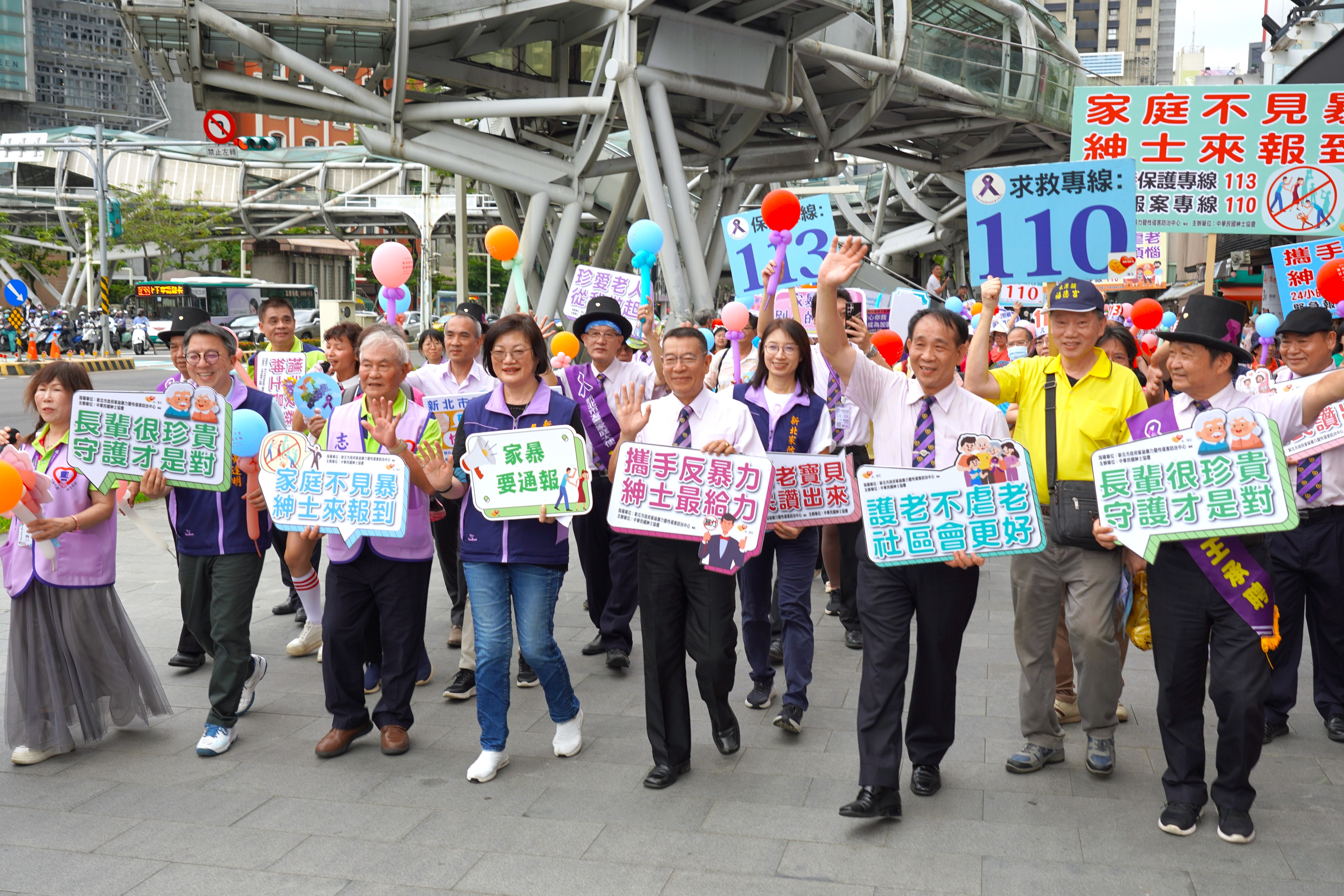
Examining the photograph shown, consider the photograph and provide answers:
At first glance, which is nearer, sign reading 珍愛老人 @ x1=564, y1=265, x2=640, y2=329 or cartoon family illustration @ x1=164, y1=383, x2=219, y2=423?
cartoon family illustration @ x1=164, y1=383, x2=219, y2=423

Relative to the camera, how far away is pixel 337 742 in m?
4.88

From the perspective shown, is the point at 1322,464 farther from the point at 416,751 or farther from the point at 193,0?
the point at 193,0

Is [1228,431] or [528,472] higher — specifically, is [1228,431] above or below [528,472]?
above

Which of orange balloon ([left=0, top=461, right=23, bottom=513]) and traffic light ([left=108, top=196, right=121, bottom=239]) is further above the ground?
traffic light ([left=108, top=196, right=121, bottom=239])

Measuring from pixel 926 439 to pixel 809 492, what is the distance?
3.35 ft

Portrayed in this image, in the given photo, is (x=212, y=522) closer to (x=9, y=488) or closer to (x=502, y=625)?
(x=9, y=488)

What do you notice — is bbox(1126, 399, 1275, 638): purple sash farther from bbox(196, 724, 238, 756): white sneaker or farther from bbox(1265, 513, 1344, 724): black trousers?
bbox(196, 724, 238, 756): white sneaker

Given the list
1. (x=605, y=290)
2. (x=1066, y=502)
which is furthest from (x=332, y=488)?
(x=605, y=290)

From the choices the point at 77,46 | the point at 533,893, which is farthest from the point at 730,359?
the point at 77,46

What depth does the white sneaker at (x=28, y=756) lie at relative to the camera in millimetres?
4742

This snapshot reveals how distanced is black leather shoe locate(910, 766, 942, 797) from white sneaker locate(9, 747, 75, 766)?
3.60m

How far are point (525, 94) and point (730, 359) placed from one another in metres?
18.0

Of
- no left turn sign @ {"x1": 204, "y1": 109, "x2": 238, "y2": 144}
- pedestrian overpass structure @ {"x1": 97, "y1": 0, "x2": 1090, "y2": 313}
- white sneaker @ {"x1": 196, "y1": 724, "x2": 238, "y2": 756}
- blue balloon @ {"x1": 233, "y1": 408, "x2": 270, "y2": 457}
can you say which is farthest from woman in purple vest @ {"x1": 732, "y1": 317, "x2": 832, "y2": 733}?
no left turn sign @ {"x1": 204, "y1": 109, "x2": 238, "y2": 144}

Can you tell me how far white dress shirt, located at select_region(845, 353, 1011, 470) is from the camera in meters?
4.25
